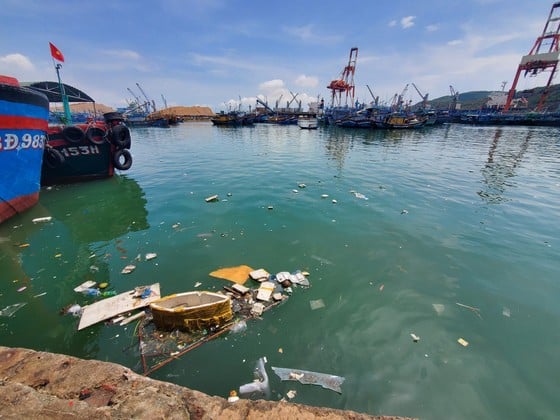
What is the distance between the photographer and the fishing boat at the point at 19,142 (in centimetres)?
630

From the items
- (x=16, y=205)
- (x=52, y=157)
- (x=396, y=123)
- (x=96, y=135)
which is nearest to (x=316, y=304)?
(x=16, y=205)

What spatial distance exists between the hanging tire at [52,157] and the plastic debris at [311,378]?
1268cm

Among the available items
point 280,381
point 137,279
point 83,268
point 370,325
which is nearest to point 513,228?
point 370,325

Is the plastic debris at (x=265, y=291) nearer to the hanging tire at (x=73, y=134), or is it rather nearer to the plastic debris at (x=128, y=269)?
the plastic debris at (x=128, y=269)

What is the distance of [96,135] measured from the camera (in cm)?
1142

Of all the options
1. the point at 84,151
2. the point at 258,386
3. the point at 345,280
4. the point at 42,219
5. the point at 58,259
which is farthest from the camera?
the point at 84,151

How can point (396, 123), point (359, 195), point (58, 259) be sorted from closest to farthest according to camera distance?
point (58, 259), point (359, 195), point (396, 123)

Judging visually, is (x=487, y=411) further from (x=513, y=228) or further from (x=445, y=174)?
(x=445, y=174)

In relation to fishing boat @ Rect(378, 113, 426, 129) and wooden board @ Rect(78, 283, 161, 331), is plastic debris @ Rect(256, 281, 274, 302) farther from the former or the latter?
fishing boat @ Rect(378, 113, 426, 129)

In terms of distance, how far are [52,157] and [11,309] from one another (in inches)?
354

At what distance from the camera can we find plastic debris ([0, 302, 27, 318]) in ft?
12.8

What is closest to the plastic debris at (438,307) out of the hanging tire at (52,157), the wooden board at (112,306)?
the wooden board at (112,306)

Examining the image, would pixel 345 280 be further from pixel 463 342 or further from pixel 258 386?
pixel 258 386

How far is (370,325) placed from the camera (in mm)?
3822
